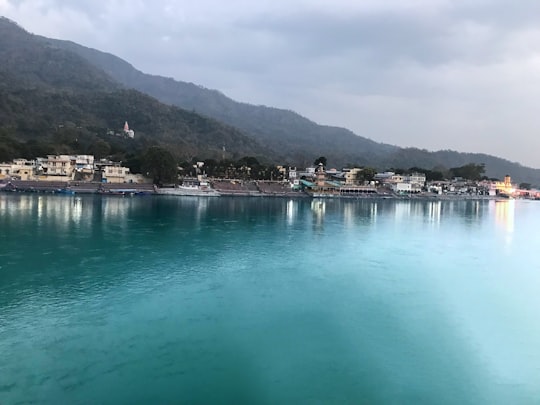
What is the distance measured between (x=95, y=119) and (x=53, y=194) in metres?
33.2

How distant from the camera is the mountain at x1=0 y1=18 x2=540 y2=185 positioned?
189 feet

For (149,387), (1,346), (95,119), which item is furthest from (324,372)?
(95,119)

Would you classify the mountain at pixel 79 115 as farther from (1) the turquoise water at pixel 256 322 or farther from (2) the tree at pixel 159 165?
(1) the turquoise water at pixel 256 322

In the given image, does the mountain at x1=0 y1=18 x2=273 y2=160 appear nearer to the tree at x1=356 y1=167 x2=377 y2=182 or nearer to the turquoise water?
the tree at x1=356 y1=167 x2=377 y2=182

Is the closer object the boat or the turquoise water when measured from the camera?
the turquoise water

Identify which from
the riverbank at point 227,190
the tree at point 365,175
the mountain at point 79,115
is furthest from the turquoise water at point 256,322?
the tree at point 365,175

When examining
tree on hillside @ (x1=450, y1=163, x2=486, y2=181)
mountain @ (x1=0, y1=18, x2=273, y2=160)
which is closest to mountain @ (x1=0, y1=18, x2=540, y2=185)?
mountain @ (x1=0, y1=18, x2=273, y2=160)

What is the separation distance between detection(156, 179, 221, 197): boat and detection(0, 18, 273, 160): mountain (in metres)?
11.2

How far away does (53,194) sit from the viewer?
32.0 m

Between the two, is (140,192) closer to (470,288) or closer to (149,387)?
(470,288)

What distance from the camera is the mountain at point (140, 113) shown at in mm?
57688

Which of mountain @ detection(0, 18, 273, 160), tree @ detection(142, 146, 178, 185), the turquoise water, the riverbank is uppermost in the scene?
mountain @ detection(0, 18, 273, 160)

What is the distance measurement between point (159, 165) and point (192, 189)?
3576 mm

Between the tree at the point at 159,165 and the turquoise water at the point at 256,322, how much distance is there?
20.8 m
